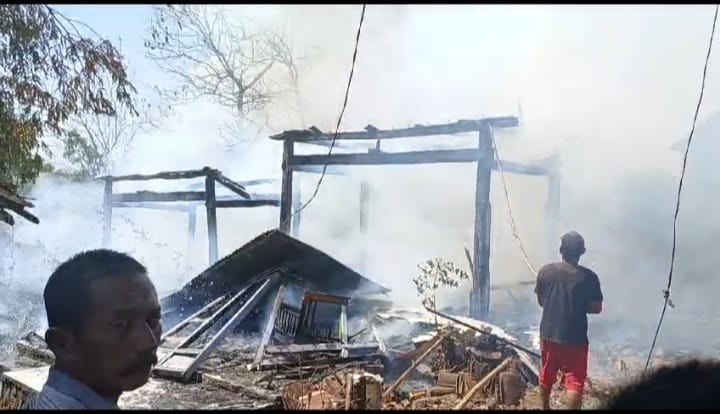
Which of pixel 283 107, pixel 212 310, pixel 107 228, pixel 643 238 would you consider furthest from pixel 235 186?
pixel 283 107

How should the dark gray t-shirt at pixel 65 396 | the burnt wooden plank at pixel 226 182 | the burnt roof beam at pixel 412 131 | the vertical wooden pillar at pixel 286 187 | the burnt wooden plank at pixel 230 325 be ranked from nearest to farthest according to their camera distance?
the dark gray t-shirt at pixel 65 396 → the burnt wooden plank at pixel 230 325 → the burnt roof beam at pixel 412 131 → the vertical wooden pillar at pixel 286 187 → the burnt wooden plank at pixel 226 182

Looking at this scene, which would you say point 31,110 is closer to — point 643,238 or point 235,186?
point 235,186

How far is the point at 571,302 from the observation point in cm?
611

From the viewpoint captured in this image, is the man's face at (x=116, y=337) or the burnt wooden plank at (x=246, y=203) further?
the burnt wooden plank at (x=246, y=203)

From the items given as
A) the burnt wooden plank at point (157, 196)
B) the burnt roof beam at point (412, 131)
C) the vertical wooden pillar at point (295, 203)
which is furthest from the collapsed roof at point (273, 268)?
the burnt wooden plank at point (157, 196)

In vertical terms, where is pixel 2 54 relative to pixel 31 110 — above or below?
above

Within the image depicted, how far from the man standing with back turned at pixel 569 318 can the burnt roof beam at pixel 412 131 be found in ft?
7.73

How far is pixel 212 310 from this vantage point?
984cm

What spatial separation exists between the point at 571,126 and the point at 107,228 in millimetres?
9583

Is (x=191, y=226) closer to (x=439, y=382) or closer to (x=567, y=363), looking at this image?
(x=439, y=382)

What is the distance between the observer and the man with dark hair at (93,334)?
66.6 inches

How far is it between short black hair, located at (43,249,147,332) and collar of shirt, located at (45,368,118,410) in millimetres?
123

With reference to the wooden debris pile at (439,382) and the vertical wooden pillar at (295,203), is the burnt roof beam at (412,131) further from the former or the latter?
the wooden debris pile at (439,382)

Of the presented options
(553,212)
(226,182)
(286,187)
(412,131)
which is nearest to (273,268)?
(286,187)
